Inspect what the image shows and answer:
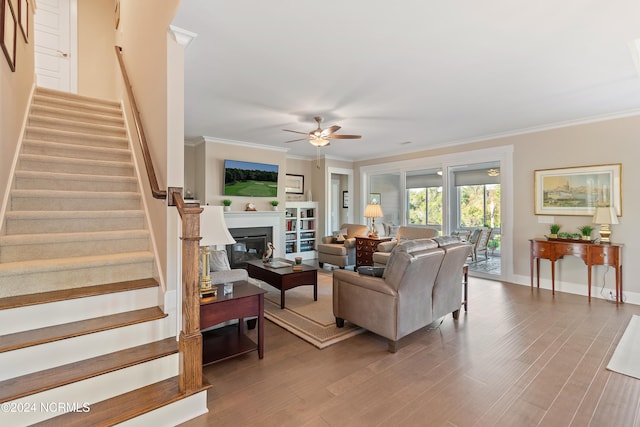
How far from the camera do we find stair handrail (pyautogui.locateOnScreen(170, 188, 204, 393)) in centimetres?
187

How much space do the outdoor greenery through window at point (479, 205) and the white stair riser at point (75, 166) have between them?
19.8 feet

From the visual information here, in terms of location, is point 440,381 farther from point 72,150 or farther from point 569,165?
point 569,165

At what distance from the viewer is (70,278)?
7.19 ft

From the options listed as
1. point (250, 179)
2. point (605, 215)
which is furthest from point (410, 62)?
point (250, 179)

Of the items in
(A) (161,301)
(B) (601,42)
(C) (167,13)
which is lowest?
(A) (161,301)

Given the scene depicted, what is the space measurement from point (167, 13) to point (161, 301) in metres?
2.26

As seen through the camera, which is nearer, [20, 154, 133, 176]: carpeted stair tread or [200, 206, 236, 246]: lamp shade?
[200, 206, 236, 246]: lamp shade

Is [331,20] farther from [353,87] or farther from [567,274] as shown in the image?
[567,274]

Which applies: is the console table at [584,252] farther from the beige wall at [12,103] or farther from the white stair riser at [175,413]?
the beige wall at [12,103]

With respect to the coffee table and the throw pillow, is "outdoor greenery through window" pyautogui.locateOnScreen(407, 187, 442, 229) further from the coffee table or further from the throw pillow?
the throw pillow

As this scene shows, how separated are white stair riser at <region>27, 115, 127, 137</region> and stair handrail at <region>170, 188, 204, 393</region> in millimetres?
2679

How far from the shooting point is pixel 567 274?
15.4 ft

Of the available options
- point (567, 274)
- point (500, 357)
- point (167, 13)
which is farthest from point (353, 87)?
point (567, 274)

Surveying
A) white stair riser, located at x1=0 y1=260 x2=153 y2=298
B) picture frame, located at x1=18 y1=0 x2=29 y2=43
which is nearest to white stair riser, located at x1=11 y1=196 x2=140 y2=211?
white stair riser, located at x1=0 y1=260 x2=153 y2=298
